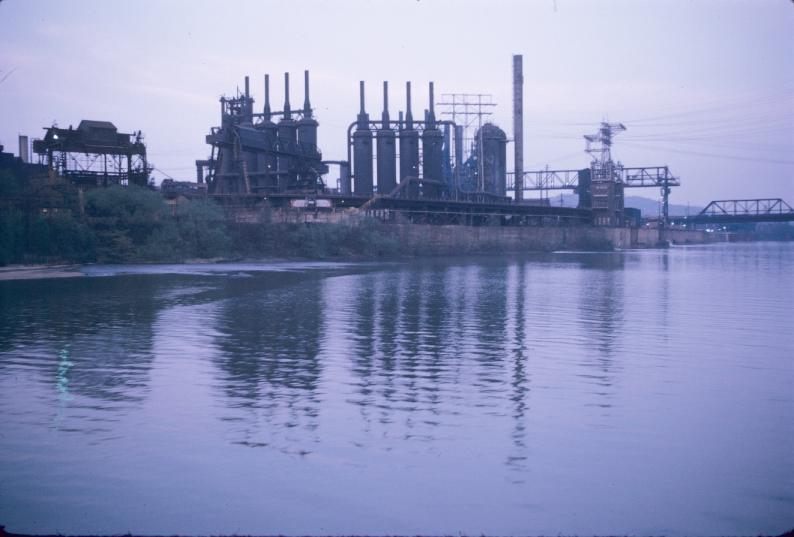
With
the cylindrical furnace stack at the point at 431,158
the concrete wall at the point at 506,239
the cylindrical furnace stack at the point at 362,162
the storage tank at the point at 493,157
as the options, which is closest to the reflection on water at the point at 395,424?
the concrete wall at the point at 506,239

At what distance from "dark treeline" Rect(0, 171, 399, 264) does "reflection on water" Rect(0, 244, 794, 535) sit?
86.5 feet

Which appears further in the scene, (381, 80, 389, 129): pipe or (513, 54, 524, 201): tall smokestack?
(513, 54, 524, 201): tall smokestack

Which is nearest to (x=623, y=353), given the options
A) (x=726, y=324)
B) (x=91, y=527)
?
(x=726, y=324)

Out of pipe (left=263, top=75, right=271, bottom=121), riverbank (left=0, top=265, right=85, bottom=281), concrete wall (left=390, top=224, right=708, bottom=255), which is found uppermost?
pipe (left=263, top=75, right=271, bottom=121)

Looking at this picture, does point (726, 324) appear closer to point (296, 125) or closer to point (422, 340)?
point (422, 340)

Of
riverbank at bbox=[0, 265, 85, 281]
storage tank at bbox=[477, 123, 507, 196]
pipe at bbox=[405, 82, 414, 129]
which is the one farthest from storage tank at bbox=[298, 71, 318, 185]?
riverbank at bbox=[0, 265, 85, 281]

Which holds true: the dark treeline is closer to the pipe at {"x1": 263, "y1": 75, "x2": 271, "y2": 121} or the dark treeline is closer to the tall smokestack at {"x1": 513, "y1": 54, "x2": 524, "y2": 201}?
the pipe at {"x1": 263, "y1": 75, "x2": 271, "y2": 121}

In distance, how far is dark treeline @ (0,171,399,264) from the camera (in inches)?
1857

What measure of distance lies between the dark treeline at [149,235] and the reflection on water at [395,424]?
86.5ft

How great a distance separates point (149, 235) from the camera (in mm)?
55625

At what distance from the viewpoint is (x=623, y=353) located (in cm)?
1692

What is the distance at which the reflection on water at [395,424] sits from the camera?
7.77 meters

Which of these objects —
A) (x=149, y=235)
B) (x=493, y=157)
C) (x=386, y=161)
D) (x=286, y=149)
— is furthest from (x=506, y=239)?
(x=149, y=235)

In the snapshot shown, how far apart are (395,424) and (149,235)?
158 feet
